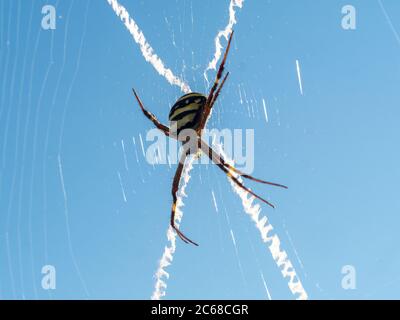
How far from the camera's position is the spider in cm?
730

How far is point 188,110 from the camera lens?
734 cm

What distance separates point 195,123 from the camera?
7594 mm

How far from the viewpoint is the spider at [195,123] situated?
23.9 feet

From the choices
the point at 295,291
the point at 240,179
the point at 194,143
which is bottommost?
the point at 295,291

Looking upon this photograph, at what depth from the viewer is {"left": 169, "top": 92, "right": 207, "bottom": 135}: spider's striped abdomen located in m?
7.30

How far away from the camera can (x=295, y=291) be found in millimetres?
9352

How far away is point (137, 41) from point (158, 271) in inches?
183

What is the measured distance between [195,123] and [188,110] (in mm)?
310
